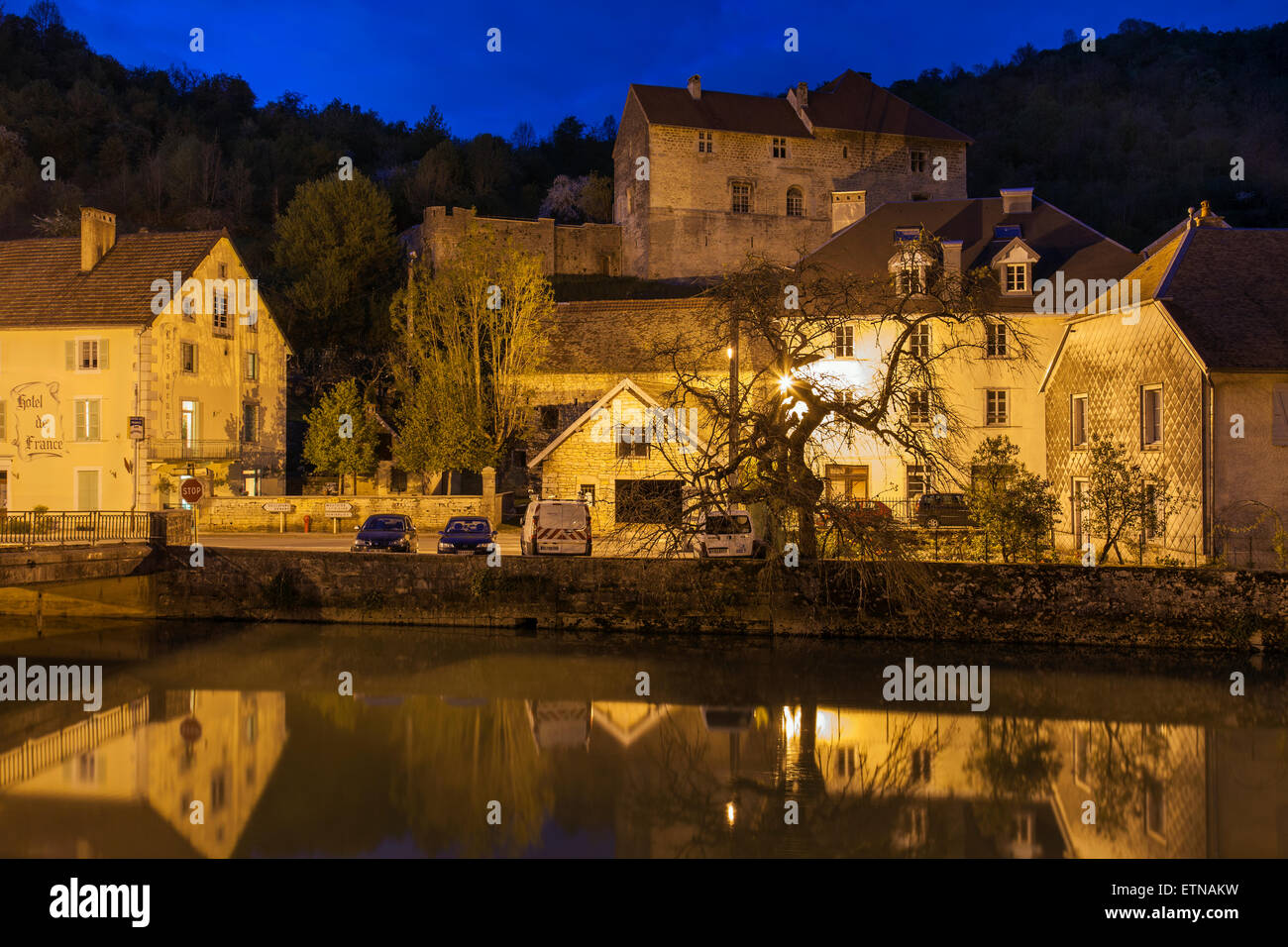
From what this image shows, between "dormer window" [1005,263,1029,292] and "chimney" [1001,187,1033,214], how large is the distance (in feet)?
14.0

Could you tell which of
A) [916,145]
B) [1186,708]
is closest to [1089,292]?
[1186,708]

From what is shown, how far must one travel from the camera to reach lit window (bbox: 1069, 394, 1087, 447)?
30.0 metres

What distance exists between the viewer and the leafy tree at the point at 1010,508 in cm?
2314

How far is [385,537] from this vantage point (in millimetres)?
27578

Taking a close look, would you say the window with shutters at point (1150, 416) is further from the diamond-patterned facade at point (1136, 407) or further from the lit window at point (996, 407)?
the lit window at point (996, 407)

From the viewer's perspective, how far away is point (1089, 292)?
106 feet

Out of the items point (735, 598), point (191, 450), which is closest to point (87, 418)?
point (191, 450)

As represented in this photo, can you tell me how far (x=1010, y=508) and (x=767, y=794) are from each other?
38.0 ft

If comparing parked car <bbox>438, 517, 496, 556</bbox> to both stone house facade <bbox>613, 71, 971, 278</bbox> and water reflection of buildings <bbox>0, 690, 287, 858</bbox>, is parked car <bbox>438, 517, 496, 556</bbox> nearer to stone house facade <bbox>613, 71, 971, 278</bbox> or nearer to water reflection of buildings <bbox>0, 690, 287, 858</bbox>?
water reflection of buildings <bbox>0, 690, 287, 858</bbox>

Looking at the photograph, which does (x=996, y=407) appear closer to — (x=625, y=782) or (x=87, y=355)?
(x=625, y=782)

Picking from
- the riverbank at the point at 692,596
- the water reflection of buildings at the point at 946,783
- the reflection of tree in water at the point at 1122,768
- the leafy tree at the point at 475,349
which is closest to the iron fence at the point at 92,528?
the riverbank at the point at 692,596

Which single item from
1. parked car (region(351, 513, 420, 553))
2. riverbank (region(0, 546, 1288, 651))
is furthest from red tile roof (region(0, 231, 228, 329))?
riverbank (region(0, 546, 1288, 651))

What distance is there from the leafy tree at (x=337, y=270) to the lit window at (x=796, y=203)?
2233 cm
